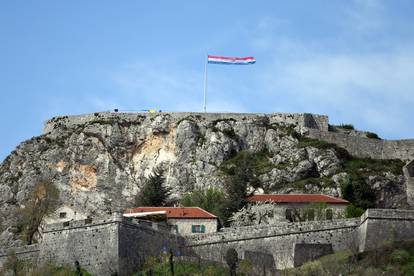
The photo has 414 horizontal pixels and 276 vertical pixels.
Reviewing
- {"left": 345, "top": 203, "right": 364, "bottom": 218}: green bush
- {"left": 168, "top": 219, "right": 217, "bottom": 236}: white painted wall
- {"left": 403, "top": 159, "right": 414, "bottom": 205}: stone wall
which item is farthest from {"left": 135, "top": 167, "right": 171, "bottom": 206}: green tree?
{"left": 403, "top": 159, "right": 414, "bottom": 205}: stone wall

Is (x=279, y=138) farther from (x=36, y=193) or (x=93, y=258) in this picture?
(x=93, y=258)

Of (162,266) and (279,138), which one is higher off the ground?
(279,138)

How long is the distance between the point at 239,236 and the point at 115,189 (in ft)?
75.2

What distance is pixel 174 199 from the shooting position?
367 ft

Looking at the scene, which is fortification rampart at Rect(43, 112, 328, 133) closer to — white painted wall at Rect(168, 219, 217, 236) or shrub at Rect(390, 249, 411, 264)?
white painted wall at Rect(168, 219, 217, 236)

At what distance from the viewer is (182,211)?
9981 cm

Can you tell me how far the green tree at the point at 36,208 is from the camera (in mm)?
106000

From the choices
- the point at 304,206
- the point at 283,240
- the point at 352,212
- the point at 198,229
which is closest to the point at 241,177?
the point at 304,206

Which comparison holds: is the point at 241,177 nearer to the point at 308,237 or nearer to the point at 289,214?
the point at 289,214

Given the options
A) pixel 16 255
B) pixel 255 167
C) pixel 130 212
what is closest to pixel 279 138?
pixel 255 167

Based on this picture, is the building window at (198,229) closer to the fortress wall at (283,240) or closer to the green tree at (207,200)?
the fortress wall at (283,240)

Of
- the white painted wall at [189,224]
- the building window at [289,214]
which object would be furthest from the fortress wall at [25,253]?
the building window at [289,214]

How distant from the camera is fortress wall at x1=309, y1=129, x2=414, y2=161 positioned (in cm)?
11806

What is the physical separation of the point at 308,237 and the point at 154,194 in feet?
62.4
